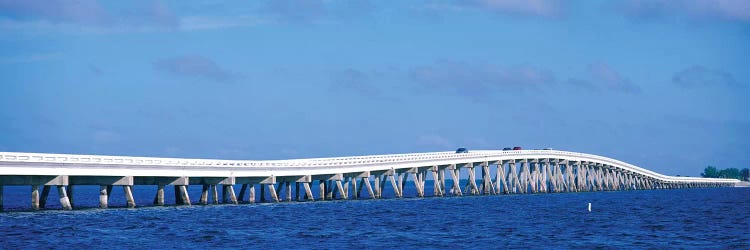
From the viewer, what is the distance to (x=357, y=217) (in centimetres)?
6556

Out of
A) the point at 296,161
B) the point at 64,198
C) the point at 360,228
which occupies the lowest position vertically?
the point at 360,228

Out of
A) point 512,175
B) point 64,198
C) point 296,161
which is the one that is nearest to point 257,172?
point 296,161

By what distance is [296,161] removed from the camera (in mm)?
88000

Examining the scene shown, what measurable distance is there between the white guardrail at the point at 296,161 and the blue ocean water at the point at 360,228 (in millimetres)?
2904

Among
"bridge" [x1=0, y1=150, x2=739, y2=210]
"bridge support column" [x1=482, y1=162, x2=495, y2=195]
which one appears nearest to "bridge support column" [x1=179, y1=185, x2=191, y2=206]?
"bridge" [x1=0, y1=150, x2=739, y2=210]

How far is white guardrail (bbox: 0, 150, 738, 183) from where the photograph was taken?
63812 mm

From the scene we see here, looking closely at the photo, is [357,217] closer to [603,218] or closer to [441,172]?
[603,218]

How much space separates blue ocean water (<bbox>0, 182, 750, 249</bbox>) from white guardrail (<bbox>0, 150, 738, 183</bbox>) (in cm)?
290

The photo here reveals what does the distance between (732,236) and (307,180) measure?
42.9 m

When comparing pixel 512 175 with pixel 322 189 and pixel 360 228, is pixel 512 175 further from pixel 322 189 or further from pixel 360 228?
pixel 360 228

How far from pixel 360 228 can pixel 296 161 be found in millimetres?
32782

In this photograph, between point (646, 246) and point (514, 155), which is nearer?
point (646, 246)

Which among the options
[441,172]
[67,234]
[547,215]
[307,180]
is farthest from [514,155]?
[67,234]

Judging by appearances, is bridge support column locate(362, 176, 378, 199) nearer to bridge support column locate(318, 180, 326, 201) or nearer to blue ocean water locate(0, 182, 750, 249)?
bridge support column locate(318, 180, 326, 201)
